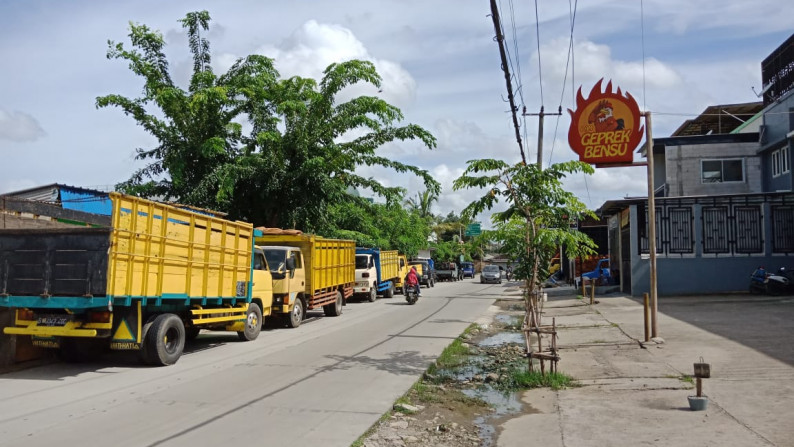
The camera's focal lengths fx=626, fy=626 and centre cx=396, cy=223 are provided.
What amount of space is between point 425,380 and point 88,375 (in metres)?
5.41

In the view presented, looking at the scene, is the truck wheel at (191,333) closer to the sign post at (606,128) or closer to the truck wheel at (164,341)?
the truck wheel at (164,341)

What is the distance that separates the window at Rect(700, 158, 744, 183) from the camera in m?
30.1

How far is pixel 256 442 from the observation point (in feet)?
20.7

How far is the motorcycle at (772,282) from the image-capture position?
21141 millimetres

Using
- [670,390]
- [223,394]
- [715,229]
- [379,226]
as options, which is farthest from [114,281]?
[379,226]

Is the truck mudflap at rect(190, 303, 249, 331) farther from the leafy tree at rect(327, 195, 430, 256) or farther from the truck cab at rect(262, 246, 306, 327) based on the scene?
the leafy tree at rect(327, 195, 430, 256)

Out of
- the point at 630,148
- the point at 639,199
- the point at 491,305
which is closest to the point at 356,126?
the point at 491,305

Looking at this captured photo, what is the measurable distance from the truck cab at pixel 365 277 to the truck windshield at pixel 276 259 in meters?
10.4

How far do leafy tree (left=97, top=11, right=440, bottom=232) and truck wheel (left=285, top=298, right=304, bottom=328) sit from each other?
713 cm

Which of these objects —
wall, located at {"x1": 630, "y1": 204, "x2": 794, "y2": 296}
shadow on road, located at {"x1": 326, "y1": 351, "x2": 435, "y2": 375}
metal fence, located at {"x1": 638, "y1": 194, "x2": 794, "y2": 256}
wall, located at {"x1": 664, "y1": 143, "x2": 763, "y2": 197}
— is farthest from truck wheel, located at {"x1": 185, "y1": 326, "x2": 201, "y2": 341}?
wall, located at {"x1": 664, "y1": 143, "x2": 763, "y2": 197}

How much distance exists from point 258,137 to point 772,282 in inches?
747

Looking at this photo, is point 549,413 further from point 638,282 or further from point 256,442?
point 638,282

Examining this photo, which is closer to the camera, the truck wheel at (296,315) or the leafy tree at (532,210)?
the leafy tree at (532,210)

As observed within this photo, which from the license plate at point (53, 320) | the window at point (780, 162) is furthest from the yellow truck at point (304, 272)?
the window at point (780, 162)
